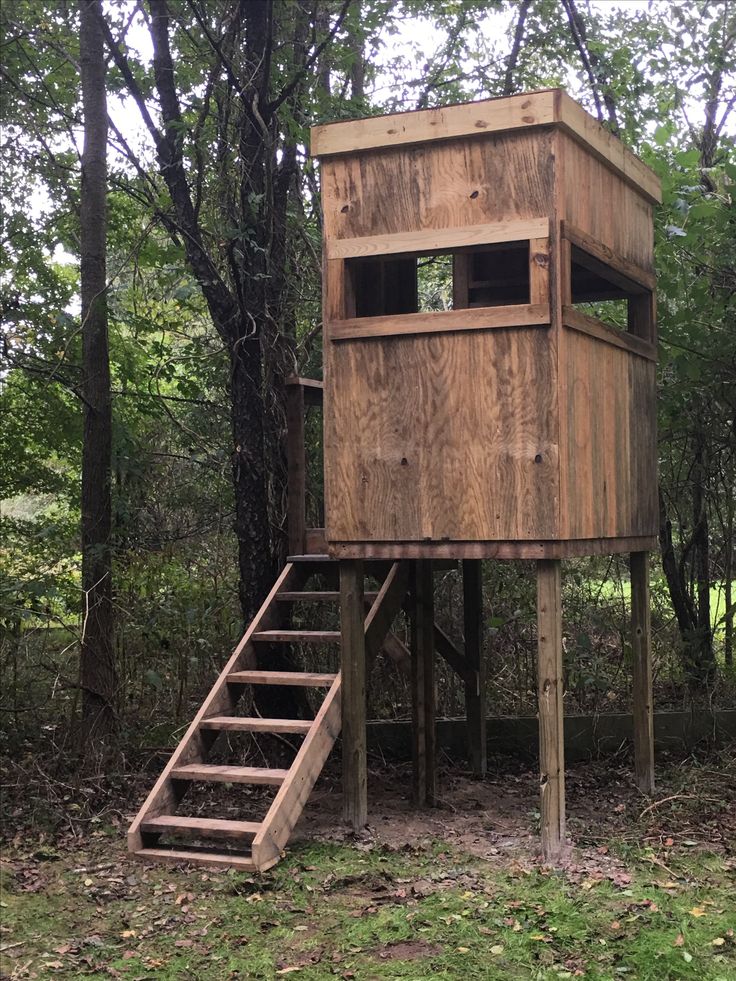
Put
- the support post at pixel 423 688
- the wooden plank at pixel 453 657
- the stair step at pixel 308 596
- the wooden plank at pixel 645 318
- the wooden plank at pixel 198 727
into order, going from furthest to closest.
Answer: the wooden plank at pixel 453 657 → the wooden plank at pixel 645 318 → the support post at pixel 423 688 → the stair step at pixel 308 596 → the wooden plank at pixel 198 727

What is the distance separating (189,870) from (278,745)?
2183mm

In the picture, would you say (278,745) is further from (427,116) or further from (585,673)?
(427,116)

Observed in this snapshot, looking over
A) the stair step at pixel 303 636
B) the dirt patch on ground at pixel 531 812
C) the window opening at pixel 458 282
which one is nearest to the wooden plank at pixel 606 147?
the window opening at pixel 458 282

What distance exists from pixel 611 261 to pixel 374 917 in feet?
13.6

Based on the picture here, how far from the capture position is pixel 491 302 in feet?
26.5

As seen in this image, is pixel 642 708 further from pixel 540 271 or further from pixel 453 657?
pixel 540 271

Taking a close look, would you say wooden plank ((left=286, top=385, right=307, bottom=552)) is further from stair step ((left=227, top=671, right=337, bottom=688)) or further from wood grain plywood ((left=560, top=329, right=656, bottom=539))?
wood grain plywood ((left=560, top=329, right=656, bottom=539))

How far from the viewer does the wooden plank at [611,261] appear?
230 inches

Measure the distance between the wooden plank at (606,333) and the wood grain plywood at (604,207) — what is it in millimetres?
516

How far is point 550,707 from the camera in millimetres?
5754

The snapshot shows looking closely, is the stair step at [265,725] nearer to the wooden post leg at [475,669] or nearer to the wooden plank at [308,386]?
the wooden post leg at [475,669]

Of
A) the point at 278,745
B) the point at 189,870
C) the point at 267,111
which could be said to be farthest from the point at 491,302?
the point at 189,870

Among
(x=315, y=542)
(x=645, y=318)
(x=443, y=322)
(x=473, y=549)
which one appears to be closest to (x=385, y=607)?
(x=315, y=542)

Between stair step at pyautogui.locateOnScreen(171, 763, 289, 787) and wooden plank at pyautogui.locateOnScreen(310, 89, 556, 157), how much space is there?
363 cm
